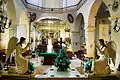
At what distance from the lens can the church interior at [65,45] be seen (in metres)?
7.10

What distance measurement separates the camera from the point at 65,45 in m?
→ 14.9

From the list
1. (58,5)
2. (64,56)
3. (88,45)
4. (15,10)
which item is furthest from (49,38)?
(64,56)

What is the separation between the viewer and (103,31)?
13305 millimetres

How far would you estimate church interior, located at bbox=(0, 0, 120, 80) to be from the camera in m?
7.10

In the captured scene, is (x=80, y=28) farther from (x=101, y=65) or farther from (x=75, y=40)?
(x=101, y=65)

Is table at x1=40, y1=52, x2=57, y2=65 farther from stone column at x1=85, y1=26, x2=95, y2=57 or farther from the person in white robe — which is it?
the person in white robe

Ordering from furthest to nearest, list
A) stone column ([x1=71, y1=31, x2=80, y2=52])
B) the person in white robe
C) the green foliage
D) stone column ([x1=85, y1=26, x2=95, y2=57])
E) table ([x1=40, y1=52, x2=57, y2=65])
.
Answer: stone column ([x1=71, y1=31, x2=80, y2=52]), stone column ([x1=85, y1=26, x2=95, y2=57]), table ([x1=40, y1=52, x2=57, y2=65]), the green foliage, the person in white robe

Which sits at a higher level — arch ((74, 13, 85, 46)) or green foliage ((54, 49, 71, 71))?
arch ((74, 13, 85, 46))

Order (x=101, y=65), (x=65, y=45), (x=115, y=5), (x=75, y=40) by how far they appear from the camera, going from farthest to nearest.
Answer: (x=75, y=40), (x=65, y=45), (x=115, y=5), (x=101, y=65)

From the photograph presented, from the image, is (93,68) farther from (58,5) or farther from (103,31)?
(58,5)

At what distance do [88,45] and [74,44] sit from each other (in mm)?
6544

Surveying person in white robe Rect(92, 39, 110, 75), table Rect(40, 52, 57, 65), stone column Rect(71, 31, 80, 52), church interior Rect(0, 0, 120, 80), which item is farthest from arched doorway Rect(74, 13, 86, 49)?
person in white robe Rect(92, 39, 110, 75)

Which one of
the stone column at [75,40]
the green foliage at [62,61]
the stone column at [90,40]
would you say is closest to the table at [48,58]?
the green foliage at [62,61]

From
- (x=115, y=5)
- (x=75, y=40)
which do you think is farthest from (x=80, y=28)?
(x=115, y=5)
